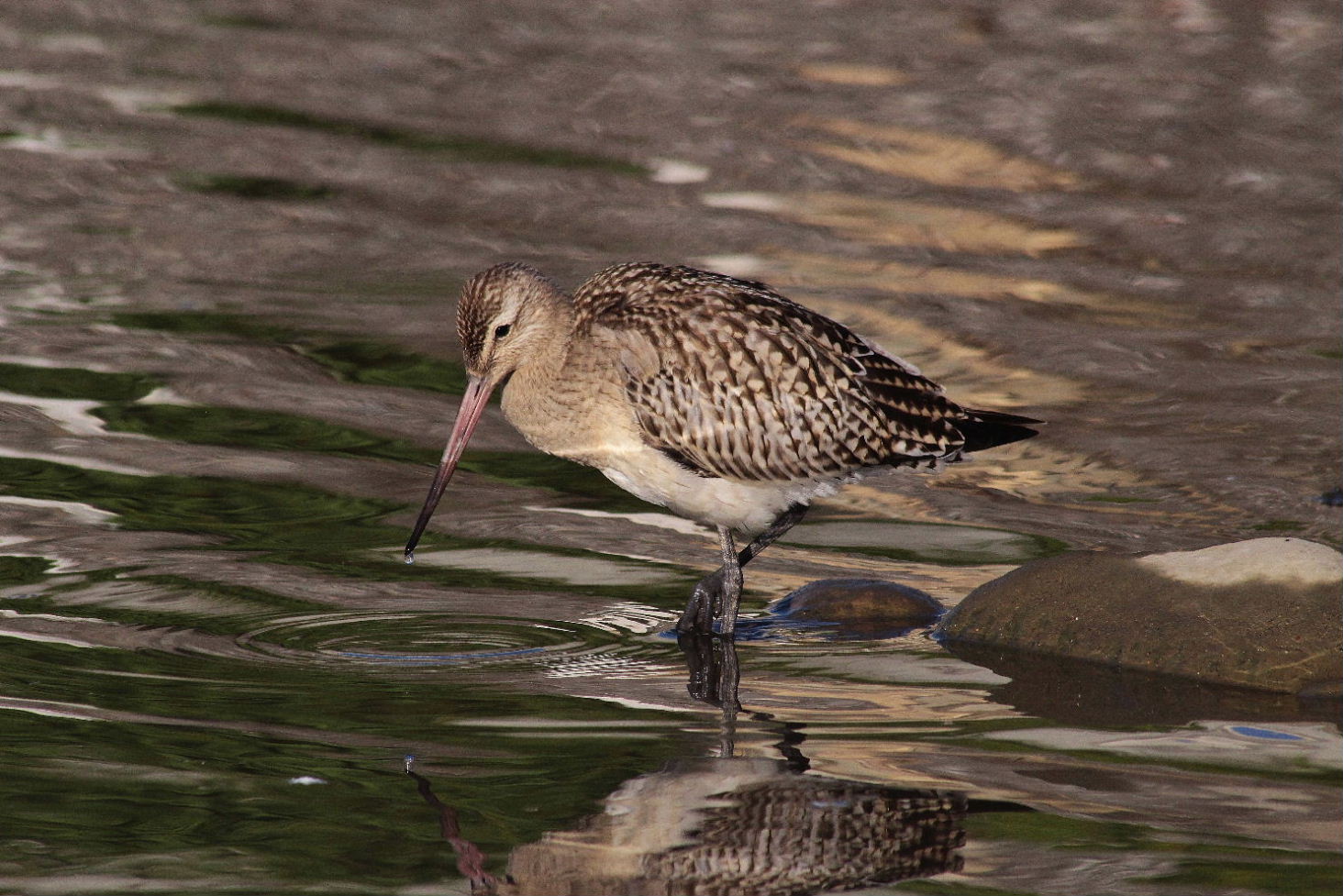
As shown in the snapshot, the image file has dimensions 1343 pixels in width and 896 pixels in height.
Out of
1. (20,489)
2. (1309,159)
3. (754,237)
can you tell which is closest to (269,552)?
(20,489)

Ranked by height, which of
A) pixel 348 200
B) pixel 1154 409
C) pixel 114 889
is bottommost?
pixel 114 889

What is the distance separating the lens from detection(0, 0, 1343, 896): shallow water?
6629 mm

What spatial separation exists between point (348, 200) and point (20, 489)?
6.18m

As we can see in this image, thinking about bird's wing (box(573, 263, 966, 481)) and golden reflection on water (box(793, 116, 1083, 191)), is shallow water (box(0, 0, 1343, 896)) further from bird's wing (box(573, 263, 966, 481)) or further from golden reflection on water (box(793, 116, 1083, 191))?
bird's wing (box(573, 263, 966, 481))

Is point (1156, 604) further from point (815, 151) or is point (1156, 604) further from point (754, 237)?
point (815, 151)

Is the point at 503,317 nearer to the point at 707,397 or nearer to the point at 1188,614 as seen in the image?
the point at 707,397

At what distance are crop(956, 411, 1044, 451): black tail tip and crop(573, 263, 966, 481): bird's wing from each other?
6cm

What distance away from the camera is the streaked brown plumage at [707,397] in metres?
8.91

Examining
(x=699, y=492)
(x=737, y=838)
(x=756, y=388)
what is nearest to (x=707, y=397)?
(x=756, y=388)

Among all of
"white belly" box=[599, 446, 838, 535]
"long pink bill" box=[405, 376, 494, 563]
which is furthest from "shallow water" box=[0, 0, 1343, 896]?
"white belly" box=[599, 446, 838, 535]

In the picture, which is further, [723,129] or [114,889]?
[723,129]

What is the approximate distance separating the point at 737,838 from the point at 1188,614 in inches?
105

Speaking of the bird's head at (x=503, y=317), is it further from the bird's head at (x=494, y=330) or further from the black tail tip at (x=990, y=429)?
the black tail tip at (x=990, y=429)

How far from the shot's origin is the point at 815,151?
689 inches
